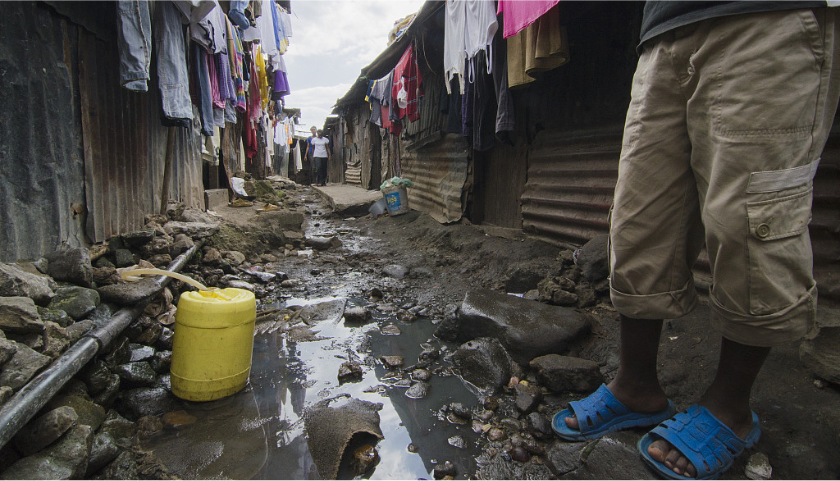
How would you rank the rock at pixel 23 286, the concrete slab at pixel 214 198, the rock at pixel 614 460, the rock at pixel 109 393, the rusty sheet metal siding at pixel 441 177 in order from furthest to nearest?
the concrete slab at pixel 214 198 → the rusty sheet metal siding at pixel 441 177 → the rock at pixel 109 393 → the rock at pixel 23 286 → the rock at pixel 614 460

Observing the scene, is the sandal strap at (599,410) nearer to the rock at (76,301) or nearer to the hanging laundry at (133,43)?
the rock at (76,301)

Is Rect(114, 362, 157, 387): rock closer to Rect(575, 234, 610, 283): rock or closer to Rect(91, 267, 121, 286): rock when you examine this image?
Rect(91, 267, 121, 286): rock

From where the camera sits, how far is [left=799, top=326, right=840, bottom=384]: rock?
4.82 feet

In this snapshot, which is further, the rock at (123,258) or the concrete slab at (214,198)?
the concrete slab at (214,198)

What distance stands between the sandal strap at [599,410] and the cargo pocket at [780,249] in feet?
1.97

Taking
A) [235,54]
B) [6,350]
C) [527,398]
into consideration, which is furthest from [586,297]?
[235,54]

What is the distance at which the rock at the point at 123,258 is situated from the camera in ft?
9.07

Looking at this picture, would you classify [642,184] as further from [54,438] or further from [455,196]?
[455,196]

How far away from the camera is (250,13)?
548 cm

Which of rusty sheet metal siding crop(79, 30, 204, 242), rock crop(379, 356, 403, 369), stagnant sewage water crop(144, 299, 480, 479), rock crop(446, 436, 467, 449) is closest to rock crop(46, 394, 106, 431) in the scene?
stagnant sewage water crop(144, 299, 480, 479)

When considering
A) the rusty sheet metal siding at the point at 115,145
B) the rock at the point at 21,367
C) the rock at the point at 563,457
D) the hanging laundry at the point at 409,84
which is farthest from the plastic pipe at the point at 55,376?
the hanging laundry at the point at 409,84

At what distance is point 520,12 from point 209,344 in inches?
113

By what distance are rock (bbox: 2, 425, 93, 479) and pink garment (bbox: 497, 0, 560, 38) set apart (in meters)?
3.10

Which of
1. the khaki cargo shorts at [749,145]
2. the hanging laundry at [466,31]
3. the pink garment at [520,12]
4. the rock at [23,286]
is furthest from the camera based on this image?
the hanging laundry at [466,31]
